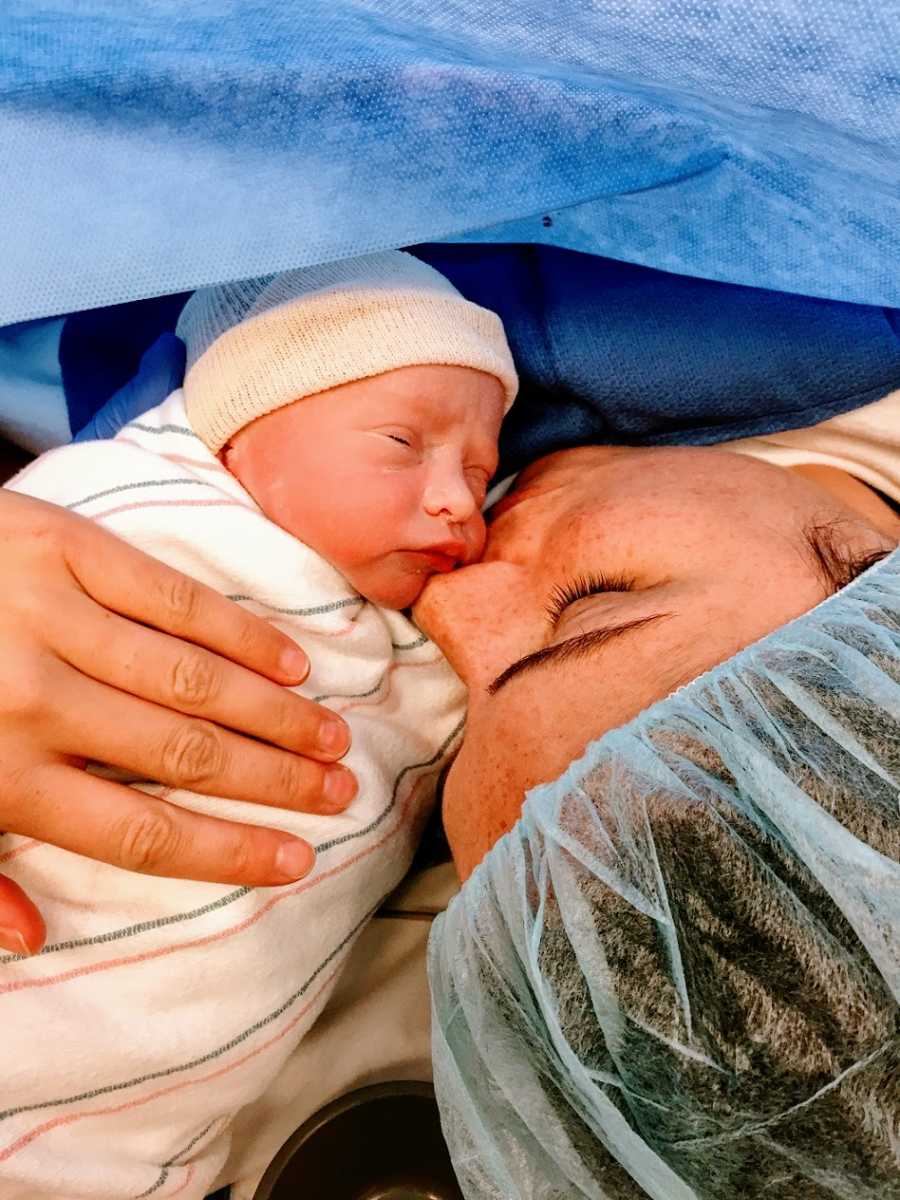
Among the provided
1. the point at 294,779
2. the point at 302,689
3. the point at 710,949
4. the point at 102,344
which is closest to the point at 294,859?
the point at 294,779

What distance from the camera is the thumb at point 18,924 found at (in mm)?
709

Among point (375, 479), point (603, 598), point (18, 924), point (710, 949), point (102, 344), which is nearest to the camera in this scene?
point (710, 949)

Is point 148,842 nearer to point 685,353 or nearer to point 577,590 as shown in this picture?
point 577,590

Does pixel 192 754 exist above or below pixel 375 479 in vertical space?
below

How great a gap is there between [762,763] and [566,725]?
7.8 inches

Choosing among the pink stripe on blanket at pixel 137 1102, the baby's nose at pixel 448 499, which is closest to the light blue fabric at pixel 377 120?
the baby's nose at pixel 448 499

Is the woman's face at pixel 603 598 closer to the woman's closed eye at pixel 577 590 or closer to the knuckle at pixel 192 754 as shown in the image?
the woman's closed eye at pixel 577 590

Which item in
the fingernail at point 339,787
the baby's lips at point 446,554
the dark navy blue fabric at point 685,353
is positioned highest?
the dark navy blue fabric at point 685,353

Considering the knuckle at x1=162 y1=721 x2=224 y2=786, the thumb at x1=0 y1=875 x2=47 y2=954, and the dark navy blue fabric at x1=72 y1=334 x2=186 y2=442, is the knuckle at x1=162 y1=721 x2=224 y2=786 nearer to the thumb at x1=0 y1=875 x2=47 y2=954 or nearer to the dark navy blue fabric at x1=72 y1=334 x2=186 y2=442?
the thumb at x1=0 y1=875 x2=47 y2=954

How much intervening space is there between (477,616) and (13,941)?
0.48m

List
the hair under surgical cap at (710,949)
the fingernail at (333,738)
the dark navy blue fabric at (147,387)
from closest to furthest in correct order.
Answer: the hair under surgical cap at (710,949) → the fingernail at (333,738) → the dark navy blue fabric at (147,387)

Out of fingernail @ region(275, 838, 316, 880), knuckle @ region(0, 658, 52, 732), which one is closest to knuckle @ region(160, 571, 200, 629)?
knuckle @ region(0, 658, 52, 732)

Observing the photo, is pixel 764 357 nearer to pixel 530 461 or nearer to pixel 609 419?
pixel 609 419

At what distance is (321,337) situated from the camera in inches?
37.2
